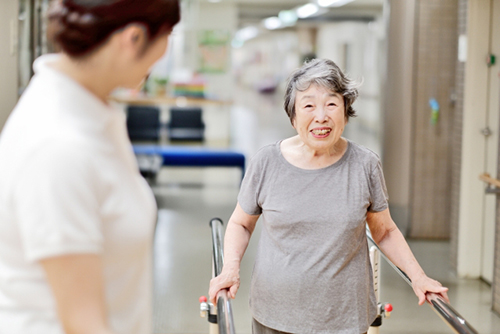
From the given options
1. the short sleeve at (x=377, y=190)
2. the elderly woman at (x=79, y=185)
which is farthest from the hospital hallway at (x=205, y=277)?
the elderly woman at (x=79, y=185)

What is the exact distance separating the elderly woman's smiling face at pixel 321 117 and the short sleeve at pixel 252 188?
0.16 m

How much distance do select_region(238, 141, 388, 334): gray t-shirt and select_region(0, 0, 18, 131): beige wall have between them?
2.46 m

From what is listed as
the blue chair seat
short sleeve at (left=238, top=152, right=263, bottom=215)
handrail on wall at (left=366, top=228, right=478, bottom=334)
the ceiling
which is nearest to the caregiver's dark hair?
short sleeve at (left=238, top=152, right=263, bottom=215)

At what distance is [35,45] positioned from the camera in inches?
198

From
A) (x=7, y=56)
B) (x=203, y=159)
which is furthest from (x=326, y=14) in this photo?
(x=7, y=56)

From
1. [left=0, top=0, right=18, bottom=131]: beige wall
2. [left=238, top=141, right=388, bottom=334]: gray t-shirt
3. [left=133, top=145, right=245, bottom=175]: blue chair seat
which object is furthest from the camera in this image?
[left=133, top=145, right=245, bottom=175]: blue chair seat

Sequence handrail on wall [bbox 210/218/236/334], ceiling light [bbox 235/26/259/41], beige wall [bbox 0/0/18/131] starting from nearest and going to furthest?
handrail on wall [bbox 210/218/236/334], beige wall [bbox 0/0/18/131], ceiling light [bbox 235/26/259/41]

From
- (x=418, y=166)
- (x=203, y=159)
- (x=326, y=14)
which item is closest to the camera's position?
(x=418, y=166)

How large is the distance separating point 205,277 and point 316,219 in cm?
330

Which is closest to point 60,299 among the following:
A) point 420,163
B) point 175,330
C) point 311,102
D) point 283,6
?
point 311,102

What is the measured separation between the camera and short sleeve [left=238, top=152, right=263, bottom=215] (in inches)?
76.4

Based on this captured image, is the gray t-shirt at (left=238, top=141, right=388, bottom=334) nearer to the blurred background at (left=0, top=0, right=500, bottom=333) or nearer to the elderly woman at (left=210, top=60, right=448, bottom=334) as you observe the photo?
the elderly woman at (left=210, top=60, right=448, bottom=334)

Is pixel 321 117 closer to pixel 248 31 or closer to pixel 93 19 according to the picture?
pixel 93 19

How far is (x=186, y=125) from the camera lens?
1362cm
